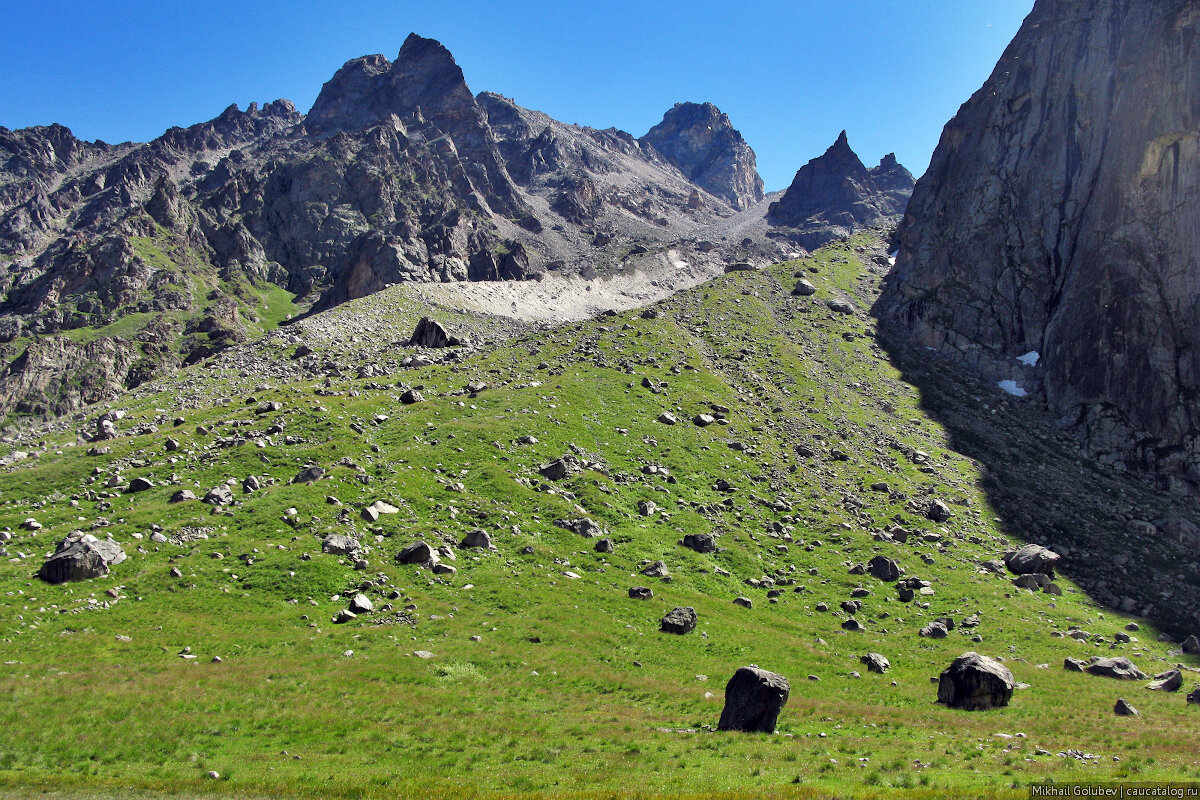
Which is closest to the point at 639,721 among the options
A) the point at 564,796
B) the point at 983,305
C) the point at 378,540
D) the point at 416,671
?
the point at 564,796

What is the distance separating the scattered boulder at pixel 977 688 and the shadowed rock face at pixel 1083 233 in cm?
7677

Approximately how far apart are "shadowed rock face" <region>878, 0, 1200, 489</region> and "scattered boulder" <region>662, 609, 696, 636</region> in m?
81.5

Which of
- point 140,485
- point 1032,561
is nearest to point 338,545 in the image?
point 140,485

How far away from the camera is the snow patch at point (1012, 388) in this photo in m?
108

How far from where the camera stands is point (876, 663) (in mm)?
40906

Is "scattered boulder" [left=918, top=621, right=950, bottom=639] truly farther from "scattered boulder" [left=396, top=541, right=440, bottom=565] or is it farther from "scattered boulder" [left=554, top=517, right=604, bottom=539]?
"scattered boulder" [left=396, top=541, right=440, bottom=565]

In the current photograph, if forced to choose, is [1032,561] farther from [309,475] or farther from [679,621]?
[309,475]

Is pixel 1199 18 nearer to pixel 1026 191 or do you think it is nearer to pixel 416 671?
pixel 1026 191

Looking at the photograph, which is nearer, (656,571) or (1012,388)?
(656,571)

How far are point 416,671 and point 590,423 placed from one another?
40.3 m

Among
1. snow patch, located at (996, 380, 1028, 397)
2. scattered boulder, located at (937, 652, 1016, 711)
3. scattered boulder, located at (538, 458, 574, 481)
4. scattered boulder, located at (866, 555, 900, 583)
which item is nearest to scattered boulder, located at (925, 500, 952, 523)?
scattered boulder, located at (866, 555, 900, 583)

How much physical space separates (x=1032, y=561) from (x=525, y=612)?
1857 inches

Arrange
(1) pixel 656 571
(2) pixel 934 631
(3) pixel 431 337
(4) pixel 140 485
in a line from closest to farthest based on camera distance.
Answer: (2) pixel 934 631 < (4) pixel 140 485 < (1) pixel 656 571 < (3) pixel 431 337

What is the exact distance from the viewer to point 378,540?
153 feet
